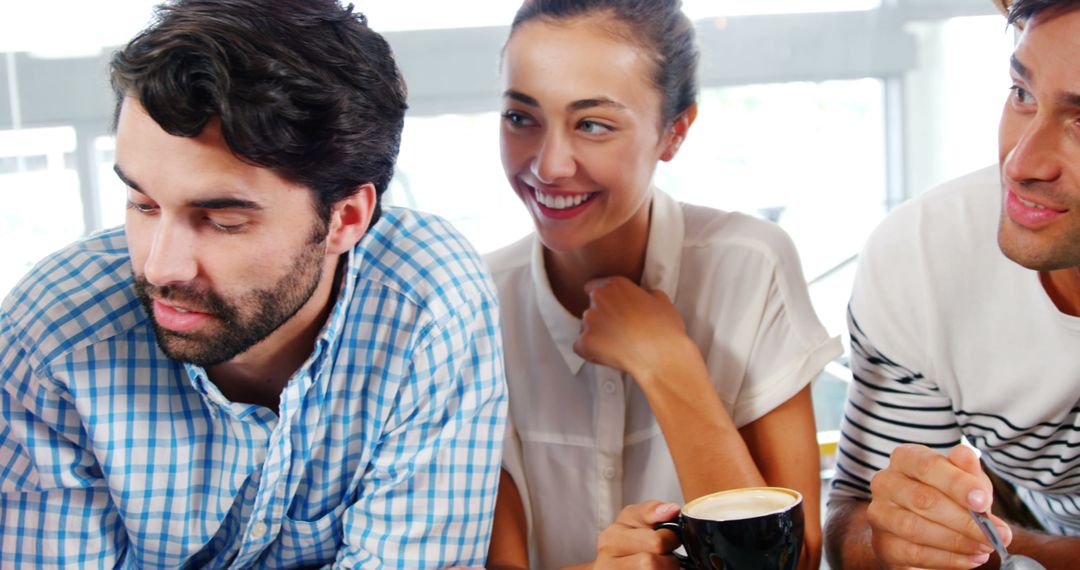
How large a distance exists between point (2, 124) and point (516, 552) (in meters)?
1.28

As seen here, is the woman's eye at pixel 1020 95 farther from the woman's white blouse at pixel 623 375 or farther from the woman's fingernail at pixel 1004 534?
the woman's fingernail at pixel 1004 534

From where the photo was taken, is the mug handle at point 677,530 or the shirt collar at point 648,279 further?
the shirt collar at point 648,279

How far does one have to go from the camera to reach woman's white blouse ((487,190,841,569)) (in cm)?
142

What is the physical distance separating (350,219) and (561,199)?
310 millimetres

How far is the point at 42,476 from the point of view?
1102 mm

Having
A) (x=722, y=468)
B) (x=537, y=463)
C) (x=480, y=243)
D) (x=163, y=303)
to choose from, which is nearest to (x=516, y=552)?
(x=537, y=463)

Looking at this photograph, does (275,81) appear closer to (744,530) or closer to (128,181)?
(128,181)

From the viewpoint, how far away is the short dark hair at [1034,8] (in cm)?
110

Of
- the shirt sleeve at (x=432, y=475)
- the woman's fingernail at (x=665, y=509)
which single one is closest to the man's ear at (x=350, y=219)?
the shirt sleeve at (x=432, y=475)

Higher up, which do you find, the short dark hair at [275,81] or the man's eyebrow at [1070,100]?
the short dark hair at [275,81]

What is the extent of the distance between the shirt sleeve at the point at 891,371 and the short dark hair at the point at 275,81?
2.09ft

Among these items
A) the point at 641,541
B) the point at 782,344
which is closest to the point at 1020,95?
the point at 782,344

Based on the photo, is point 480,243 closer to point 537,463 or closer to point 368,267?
point 537,463

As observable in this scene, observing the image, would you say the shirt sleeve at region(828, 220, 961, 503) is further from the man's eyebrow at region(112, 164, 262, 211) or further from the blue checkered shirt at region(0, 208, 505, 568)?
the man's eyebrow at region(112, 164, 262, 211)
